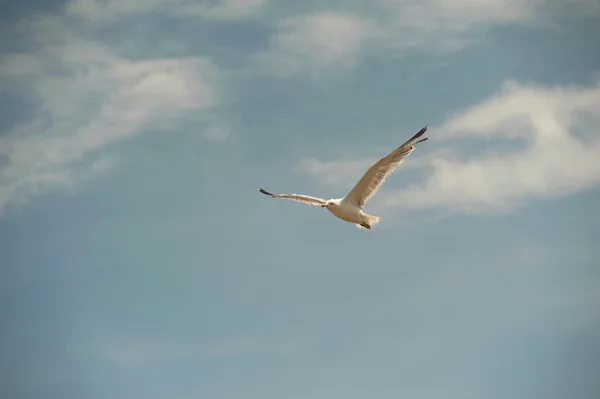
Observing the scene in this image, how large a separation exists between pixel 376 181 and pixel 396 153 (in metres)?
1.81

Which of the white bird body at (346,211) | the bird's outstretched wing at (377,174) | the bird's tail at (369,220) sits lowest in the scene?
the bird's tail at (369,220)

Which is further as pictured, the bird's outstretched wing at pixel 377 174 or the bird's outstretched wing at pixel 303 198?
the bird's outstretched wing at pixel 303 198

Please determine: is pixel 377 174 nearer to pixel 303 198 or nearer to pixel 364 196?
pixel 364 196

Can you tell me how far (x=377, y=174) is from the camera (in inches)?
1640

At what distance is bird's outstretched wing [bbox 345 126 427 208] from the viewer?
133ft

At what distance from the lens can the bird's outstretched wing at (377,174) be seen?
133ft

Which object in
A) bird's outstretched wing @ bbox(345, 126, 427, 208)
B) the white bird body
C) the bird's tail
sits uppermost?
bird's outstretched wing @ bbox(345, 126, 427, 208)

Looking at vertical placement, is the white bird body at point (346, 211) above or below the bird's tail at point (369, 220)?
above

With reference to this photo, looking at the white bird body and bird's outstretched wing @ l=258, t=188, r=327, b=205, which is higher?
bird's outstretched wing @ l=258, t=188, r=327, b=205

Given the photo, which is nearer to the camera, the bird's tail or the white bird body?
the bird's tail

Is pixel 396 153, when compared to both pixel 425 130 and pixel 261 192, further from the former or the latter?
pixel 261 192

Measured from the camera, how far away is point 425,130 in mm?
39531

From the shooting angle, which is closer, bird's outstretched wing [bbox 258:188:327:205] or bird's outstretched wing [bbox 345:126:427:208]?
bird's outstretched wing [bbox 345:126:427:208]

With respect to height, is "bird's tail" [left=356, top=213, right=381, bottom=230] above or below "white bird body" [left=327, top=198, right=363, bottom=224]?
below
